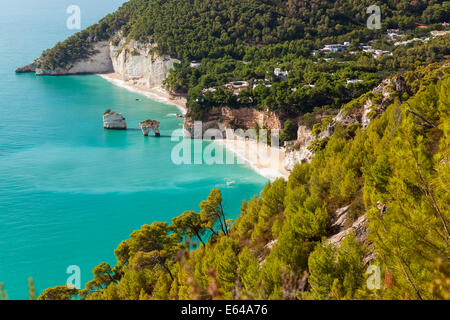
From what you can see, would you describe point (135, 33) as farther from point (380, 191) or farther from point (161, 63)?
point (380, 191)

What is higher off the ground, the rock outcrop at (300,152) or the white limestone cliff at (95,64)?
the white limestone cliff at (95,64)

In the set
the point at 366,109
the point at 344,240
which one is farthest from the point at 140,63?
the point at 344,240

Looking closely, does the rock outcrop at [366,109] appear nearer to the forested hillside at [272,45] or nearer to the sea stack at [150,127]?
the forested hillside at [272,45]

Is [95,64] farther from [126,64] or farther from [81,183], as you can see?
[81,183]

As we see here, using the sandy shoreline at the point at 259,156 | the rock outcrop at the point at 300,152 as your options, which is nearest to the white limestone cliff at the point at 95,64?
the sandy shoreline at the point at 259,156

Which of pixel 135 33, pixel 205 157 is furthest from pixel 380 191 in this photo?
pixel 135 33
